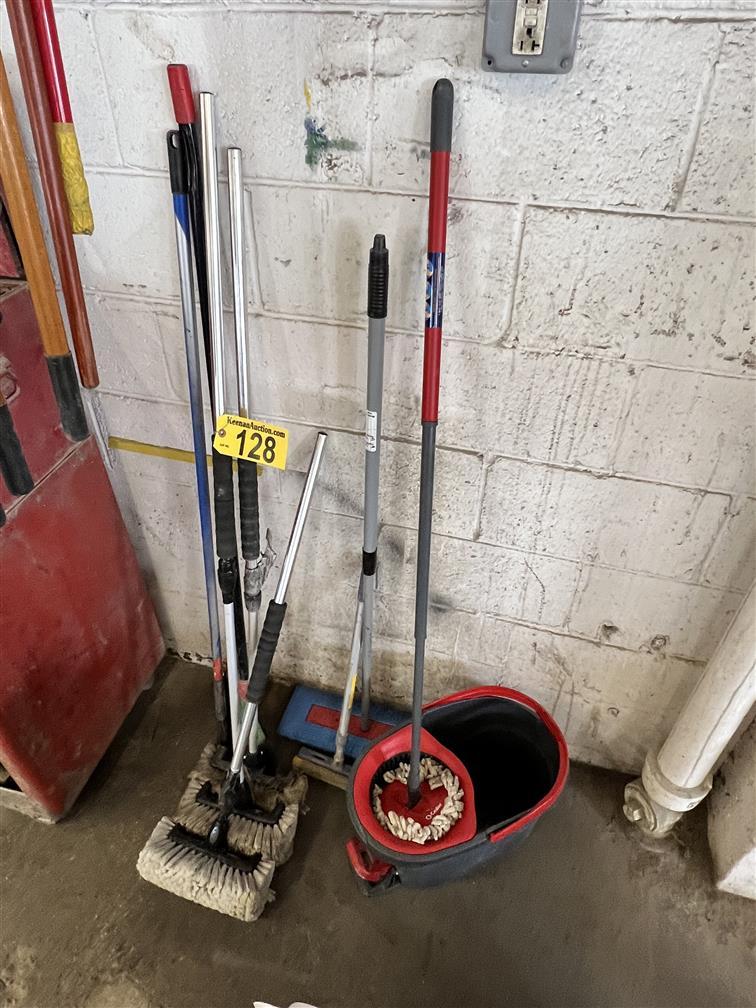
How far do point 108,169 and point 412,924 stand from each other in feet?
4.71

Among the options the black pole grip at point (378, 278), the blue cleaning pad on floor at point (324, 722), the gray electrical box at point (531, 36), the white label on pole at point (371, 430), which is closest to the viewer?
the gray electrical box at point (531, 36)

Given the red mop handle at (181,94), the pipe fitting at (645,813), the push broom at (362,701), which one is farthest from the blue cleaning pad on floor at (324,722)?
the red mop handle at (181,94)

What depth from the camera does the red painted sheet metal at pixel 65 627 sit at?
3.82 ft

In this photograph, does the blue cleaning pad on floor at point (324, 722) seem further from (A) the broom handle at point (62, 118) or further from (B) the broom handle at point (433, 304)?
(A) the broom handle at point (62, 118)

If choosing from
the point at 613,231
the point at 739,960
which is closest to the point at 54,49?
the point at 613,231

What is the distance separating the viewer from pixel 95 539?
134 centimetres

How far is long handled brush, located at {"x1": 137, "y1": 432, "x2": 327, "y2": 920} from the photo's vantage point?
3.83ft

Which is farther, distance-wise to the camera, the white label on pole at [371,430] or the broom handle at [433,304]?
the white label on pole at [371,430]

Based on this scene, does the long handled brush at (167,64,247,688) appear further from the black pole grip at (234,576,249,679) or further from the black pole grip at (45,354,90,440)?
the black pole grip at (234,576,249,679)

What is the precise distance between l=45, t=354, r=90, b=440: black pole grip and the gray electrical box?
77cm

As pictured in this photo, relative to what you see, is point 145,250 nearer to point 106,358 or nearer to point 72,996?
point 106,358

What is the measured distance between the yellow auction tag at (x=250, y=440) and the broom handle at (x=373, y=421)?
14 cm

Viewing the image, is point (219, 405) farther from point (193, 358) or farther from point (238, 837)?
point (238, 837)

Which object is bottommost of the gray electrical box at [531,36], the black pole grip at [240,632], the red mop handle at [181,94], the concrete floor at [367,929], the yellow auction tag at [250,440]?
the concrete floor at [367,929]
